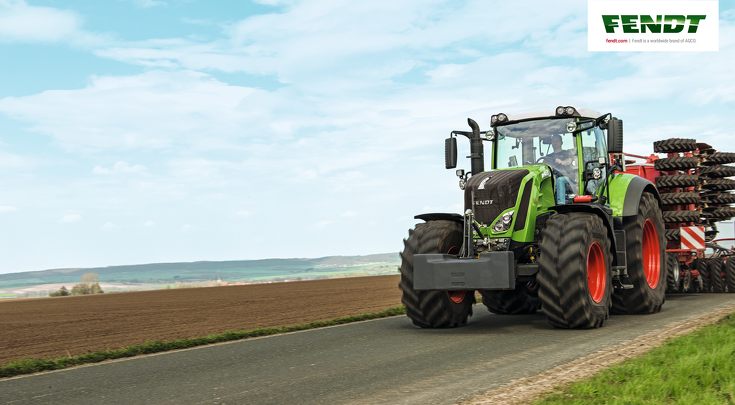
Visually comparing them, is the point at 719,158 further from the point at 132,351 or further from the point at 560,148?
the point at 132,351

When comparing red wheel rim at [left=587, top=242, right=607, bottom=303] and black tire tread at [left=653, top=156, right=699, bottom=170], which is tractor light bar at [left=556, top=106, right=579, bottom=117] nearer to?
red wheel rim at [left=587, top=242, right=607, bottom=303]

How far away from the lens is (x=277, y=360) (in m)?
7.48

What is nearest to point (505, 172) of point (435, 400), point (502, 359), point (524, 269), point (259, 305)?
point (524, 269)

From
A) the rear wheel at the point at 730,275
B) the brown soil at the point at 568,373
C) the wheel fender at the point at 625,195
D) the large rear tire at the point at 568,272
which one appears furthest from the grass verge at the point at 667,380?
the rear wheel at the point at 730,275

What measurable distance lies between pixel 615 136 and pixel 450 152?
2496 mm

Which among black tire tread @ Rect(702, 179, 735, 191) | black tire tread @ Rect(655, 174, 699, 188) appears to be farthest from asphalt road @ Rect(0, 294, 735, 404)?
black tire tread @ Rect(702, 179, 735, 191)

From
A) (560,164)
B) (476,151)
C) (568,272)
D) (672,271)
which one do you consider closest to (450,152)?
(476,151)

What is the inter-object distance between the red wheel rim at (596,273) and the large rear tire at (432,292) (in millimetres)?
1759

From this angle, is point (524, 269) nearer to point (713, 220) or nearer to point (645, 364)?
point (645, 364)

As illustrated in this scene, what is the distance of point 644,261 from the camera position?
1223cm

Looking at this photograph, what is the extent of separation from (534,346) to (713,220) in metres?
10.0

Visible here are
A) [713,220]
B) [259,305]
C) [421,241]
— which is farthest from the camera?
[259,305]

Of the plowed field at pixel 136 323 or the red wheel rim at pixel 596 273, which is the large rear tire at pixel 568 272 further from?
the plowed field at pixel 136 323

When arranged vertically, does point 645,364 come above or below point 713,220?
below
